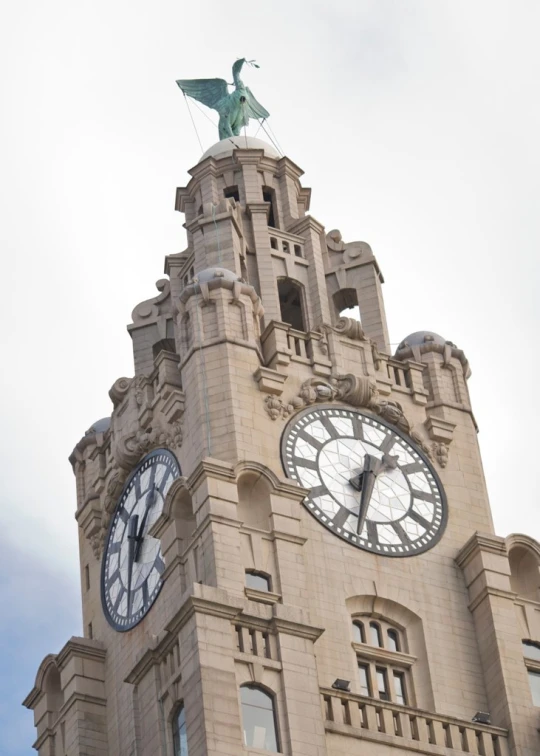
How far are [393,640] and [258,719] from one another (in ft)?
18.0

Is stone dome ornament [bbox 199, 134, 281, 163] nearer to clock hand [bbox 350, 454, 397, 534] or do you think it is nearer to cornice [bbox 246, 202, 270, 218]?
cornice [bbox 246, 202, 270, 218]

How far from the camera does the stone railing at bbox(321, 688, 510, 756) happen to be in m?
41.0

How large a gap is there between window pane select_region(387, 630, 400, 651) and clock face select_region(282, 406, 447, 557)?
65.1 inches

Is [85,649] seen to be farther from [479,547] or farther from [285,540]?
[479,547]

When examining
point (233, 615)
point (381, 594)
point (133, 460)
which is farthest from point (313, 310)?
point (233, 615)

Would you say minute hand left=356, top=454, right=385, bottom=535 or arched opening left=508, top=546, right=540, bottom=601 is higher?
minute hand left=356, top=454, right=385, bottom=535

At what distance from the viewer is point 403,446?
48125mm

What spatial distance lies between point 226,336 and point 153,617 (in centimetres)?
612

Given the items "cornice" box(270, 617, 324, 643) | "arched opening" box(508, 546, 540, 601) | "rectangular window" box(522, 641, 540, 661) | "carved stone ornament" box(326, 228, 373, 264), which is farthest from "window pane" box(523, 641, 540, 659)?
"carved stone ornament" box(326, 228, 373, 264)

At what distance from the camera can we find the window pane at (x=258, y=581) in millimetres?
42781

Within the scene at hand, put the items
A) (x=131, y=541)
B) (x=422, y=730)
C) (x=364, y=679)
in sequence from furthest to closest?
(x=131, y=541) → (x=364, y=679) → (x=422, y=730)

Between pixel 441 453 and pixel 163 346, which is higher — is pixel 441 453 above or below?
below

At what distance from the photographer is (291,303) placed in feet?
174

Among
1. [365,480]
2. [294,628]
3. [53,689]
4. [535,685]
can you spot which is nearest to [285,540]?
[294,628]
